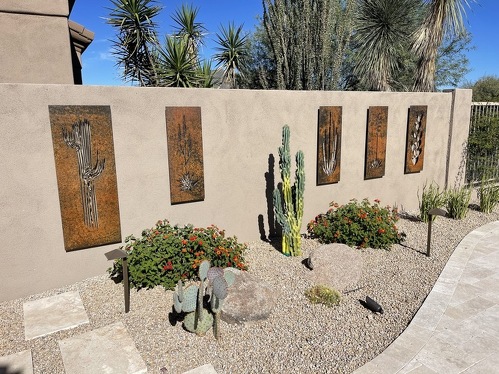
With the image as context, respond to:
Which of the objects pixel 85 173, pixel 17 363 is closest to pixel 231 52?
pixel 85 173

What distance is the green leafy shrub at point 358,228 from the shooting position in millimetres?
6332

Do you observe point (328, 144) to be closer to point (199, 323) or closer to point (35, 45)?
point (199, 323)

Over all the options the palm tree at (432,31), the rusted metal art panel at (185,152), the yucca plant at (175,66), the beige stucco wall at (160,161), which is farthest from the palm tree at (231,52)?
the rusted metal art panel at (185,152)

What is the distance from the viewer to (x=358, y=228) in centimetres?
636

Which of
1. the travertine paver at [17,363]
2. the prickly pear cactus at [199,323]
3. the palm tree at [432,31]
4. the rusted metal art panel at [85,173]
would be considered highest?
the palm tree at [432,31]

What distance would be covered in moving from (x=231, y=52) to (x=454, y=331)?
1262cm

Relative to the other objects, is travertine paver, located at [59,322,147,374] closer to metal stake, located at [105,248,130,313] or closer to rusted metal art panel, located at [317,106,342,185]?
metal stake, located at [105,248,130,313]

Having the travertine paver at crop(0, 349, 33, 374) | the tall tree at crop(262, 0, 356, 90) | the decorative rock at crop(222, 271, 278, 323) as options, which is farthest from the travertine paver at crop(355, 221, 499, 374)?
the tall tree at crop(262, 0, 356, 90)

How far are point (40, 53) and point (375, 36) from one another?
37.6 ft

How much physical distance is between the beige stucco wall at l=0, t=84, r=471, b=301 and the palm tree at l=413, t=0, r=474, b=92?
9.93 feet

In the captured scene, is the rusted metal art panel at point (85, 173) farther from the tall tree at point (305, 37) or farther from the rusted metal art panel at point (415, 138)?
the tall tree at point (305, 37)

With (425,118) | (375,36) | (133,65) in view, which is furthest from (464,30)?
(133,65)

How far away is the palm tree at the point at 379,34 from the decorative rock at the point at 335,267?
9.93 metres

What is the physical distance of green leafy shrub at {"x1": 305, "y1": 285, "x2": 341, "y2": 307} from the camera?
4586 millimetres
